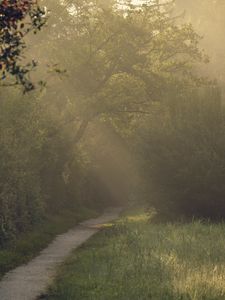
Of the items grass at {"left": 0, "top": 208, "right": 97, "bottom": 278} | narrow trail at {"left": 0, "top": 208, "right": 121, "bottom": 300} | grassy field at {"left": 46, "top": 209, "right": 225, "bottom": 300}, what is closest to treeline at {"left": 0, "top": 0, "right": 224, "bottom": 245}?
grass at {"left": 0, "top": 208, "right": 97, "bottom": 278}

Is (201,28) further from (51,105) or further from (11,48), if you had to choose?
(11,48)

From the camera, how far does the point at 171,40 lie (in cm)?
4816

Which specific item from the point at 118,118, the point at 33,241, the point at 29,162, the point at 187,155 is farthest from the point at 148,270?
the point at 118,118

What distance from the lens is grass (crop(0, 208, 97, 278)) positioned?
2361 cm

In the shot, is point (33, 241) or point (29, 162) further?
point (29, 162)

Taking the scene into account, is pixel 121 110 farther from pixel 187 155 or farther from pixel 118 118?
pixel 187 155

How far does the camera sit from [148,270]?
19.0 metres

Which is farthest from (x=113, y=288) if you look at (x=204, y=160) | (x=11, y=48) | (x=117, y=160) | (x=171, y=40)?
(x=117, y=160)

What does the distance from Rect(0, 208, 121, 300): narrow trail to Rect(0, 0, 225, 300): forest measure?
1.30 metres

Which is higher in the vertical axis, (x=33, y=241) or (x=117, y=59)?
(x=117, y=59)

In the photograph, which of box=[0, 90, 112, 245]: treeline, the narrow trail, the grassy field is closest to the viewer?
the grassy field

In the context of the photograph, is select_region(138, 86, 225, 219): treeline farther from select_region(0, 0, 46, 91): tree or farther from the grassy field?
select_region(0, 0, 46, 91): tree

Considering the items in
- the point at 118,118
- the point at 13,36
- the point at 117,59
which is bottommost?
the point at 13,36

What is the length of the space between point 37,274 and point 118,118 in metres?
28.8
